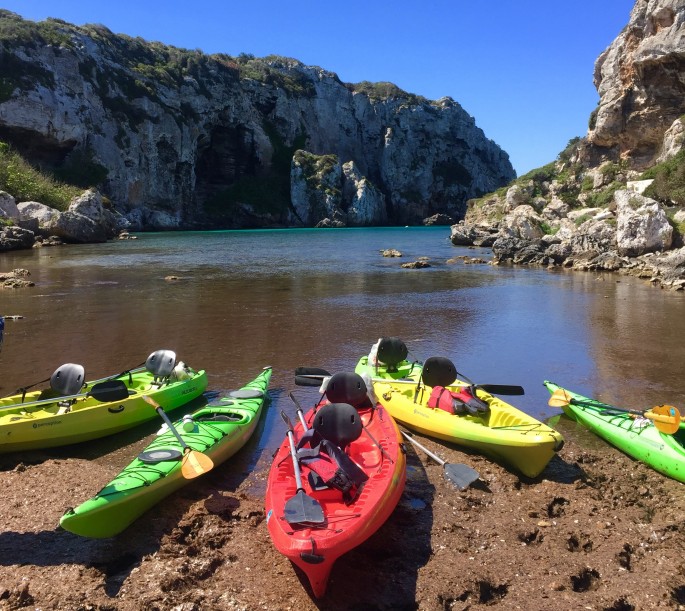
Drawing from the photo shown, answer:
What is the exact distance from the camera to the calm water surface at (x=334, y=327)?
34.8 ft

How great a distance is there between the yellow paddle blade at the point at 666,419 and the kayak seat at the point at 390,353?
4216 millimetres

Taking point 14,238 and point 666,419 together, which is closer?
point 666,419

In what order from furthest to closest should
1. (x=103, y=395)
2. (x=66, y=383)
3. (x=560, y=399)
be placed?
(x=560, y=399), (x=66, y=383), (x=103, y=395)

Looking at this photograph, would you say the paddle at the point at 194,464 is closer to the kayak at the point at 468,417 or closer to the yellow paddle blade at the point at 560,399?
the kayak at the point at 468,417

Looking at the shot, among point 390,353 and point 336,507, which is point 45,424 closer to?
point 336,507

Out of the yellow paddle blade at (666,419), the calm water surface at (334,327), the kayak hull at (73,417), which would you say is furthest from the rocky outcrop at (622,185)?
the kayak hull at (73,417)

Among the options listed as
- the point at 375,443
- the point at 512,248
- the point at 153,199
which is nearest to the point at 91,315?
the point at 375,443

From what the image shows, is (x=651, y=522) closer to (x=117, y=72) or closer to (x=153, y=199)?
(x=153, y=199)

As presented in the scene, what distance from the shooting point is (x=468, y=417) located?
7820 millimetres

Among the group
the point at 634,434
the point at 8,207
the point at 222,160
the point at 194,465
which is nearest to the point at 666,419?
the point at 634,434

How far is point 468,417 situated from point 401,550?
3.07m

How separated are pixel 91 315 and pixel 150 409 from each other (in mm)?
9848

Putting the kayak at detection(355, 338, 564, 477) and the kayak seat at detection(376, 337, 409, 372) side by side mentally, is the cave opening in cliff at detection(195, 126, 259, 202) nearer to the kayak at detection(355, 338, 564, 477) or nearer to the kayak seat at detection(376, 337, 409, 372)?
the kayak seat at detection(376, 337, 409, 372)

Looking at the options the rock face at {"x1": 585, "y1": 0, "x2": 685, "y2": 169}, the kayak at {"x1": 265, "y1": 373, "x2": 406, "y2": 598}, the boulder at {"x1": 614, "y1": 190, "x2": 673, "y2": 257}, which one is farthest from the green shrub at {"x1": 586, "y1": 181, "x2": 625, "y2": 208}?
the kayak at {"x1": 265, "y1": 373, "x2": 406, "y2": 598}
